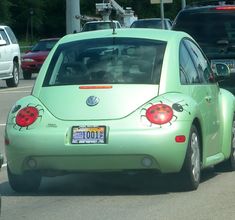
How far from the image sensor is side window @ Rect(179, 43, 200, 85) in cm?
1023

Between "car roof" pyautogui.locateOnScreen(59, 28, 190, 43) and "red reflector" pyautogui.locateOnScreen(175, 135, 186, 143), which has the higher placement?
"car roof" pyautogui.locateOnScreen(59, 28, 190, 43)

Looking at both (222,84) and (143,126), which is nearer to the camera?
(143,126)

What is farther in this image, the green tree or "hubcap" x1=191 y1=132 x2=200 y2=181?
the green tree

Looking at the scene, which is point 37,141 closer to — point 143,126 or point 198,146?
point 143,126

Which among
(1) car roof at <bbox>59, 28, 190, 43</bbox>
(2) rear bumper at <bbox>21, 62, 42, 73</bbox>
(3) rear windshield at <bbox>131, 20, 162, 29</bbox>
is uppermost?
(1) car roof at <bbox>59, 28, 190, 43</bbox>

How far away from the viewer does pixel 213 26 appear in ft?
60.0

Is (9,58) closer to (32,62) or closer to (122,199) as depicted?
(32,62)

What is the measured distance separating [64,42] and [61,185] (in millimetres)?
1500

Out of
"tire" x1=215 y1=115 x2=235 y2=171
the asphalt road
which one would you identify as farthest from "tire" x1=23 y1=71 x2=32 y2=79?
"tire" x1=215 y1=115 x2=235 y2=171

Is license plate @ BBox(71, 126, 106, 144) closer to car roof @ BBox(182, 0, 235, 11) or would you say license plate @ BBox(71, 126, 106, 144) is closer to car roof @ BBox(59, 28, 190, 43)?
car roof @ BBox(59, 28, 190, 43)

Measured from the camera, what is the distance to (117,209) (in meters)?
9.05

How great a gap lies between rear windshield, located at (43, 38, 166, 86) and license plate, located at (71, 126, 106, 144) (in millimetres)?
665

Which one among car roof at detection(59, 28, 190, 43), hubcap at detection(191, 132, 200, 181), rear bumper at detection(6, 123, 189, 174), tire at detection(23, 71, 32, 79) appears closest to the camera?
rear bumper at detection(6, 123, 189, 174)

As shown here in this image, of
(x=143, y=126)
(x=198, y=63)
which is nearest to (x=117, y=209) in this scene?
(x=143, y=126)
